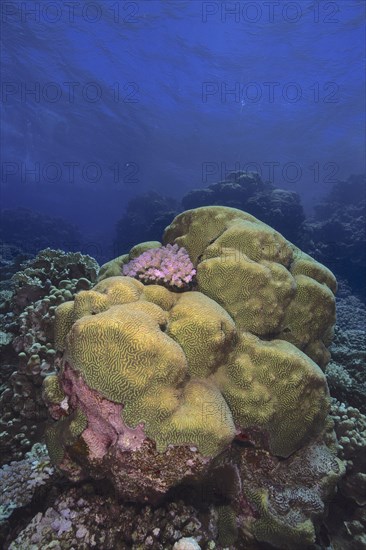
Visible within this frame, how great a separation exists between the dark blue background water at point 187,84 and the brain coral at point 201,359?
25.9m

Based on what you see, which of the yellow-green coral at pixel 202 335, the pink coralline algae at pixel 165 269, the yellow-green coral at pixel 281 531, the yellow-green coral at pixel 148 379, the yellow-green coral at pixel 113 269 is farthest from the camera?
the yellow-green coral at pixel 113 269

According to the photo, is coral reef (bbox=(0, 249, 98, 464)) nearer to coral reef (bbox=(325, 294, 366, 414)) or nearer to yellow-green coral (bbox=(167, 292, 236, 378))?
yellow-green coral (bbox=(167, 292, 236, 378))

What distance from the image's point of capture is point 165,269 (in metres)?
3.90

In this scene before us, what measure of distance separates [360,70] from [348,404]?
98.4 feet

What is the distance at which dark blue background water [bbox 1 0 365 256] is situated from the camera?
22.5m

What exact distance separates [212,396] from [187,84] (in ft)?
114

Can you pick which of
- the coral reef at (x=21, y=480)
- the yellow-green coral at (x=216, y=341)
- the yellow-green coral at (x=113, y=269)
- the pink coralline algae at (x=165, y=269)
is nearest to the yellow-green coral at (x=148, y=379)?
the yellow-green coral at (x=216, y=341)

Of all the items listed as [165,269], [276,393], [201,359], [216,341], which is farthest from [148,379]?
[165,269]

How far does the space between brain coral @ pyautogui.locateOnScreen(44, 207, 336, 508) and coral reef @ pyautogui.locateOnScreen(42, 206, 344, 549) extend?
0.01 meters

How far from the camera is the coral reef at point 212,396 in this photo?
2557 millimetres

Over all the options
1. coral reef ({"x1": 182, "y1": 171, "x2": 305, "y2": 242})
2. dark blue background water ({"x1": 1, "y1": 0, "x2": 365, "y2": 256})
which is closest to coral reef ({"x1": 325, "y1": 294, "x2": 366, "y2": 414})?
coral reef ({"x1": 182, "y1": 171, "x2": 305, "y2": 242})

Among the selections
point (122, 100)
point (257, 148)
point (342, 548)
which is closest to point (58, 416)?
point (342, 548)

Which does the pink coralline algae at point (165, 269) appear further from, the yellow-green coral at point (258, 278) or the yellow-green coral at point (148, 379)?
the yellow-green coral at point (148, 379)

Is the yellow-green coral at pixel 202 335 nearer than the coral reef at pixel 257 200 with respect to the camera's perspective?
Yes
